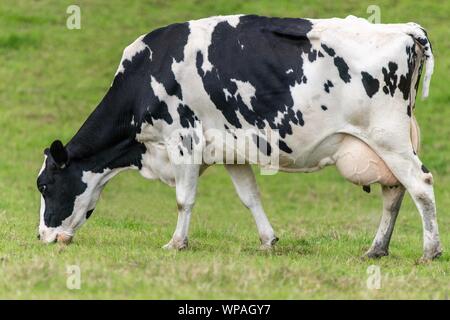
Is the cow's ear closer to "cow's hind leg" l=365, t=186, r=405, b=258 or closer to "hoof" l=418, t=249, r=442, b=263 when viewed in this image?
"cow's hind leg" l=365, t=186, r=405, b=258

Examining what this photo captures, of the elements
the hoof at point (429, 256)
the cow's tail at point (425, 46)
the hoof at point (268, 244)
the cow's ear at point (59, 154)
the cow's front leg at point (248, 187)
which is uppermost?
the cow's tail at point (425, 46)

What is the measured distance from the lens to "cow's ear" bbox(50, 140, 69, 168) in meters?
13.6

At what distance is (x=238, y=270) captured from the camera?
10.4m

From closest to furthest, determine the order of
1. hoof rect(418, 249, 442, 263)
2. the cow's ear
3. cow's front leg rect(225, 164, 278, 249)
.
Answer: hoof rect(418, 249, 442, 263) → the cow's ear → cow's front leg rect(225, 164, 278, 249)

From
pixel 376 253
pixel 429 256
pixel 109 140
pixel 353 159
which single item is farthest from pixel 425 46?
pixel 109 140

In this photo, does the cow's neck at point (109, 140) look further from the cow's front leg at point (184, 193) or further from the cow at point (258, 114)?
the cow's front leg at point (184, 193)

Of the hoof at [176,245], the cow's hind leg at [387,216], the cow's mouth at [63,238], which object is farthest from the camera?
the cow's mouth at [63,238]

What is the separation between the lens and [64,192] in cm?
1366

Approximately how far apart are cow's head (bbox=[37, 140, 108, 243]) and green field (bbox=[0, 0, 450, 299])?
330 mm

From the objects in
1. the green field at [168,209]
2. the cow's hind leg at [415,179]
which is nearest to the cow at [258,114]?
the cow's hind leg at [415,179]

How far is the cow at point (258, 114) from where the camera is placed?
1220 centimetres

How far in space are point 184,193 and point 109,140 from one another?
126 centimetres

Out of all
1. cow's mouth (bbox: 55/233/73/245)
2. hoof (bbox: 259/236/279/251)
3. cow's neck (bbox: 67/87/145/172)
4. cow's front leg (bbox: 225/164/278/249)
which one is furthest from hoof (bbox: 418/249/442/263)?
cow's mouth (bbox: 55/233/73/245)

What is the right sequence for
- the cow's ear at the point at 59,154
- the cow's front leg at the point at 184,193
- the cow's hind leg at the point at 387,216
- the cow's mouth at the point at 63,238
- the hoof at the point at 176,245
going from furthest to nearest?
the cow's ear at the point at 59,154 → the cow's mouth at the point at 63,238 → the cow's front leg at the point at 184,193 → the hoof at the point at 176,245 → the cow's hind leg at the point at 387,216
